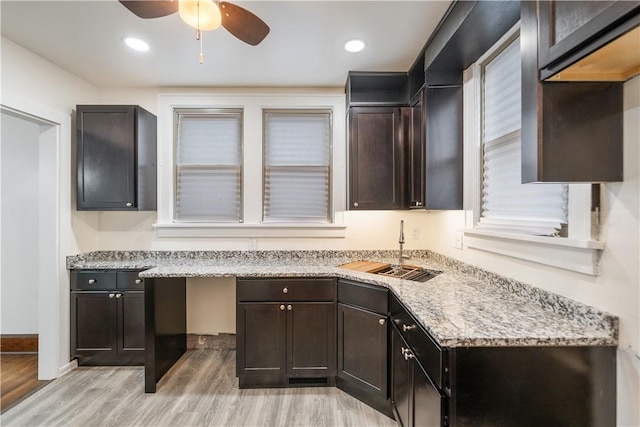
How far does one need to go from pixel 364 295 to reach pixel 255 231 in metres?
1.36

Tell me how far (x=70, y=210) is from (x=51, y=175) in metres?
0.34

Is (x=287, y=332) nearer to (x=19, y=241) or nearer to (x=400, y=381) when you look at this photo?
(x=400, y=381)

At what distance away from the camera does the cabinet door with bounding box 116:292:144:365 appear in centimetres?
254

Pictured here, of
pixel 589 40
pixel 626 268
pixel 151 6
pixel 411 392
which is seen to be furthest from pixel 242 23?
pixel 411 392

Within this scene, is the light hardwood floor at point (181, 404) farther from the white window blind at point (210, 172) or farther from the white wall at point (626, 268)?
the white window blind at point (210, 172)

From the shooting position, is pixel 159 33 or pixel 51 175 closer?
pixel 159 33

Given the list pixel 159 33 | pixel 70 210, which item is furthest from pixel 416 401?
pixel 70 210

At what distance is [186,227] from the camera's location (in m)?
2.88

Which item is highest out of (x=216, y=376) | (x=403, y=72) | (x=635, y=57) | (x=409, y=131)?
(x=403, y=72)

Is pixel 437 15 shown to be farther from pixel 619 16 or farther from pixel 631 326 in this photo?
pixel 631 326

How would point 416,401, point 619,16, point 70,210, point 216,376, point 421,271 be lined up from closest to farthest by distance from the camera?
point 619,16 < point 416,401 < point 421,271 < point 216,376 < point 70,210

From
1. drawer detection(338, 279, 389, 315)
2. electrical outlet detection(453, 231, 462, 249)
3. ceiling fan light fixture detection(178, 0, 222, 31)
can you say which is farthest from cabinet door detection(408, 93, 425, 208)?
ceiling fan light fixture detection(178, 0, 222, 31)

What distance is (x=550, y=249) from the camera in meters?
1.35

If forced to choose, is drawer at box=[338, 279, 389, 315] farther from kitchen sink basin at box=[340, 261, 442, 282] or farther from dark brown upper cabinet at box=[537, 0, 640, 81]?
dark brown upper cabinet at box=[537, 0, 640, 81]
